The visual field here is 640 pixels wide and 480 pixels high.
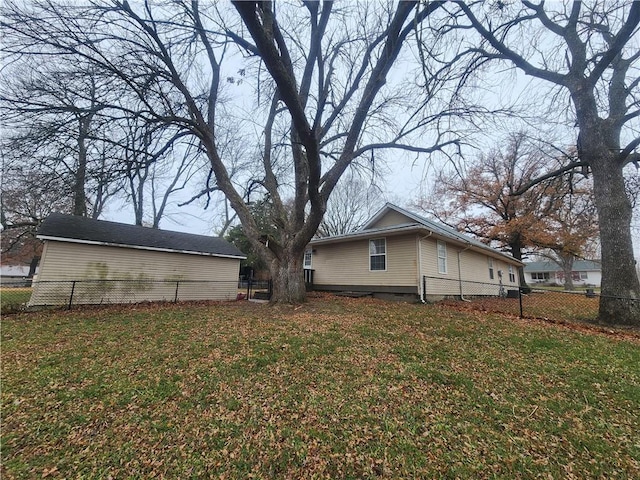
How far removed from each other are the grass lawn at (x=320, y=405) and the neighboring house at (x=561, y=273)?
4439 cm

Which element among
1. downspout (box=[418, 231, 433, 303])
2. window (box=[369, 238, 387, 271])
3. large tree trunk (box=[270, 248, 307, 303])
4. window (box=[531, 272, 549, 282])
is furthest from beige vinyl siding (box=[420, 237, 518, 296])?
window (box=[531, 272, 549, 282])

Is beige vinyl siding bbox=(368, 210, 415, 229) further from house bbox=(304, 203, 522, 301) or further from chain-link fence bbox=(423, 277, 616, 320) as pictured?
chain-link fence bbox=(423, 277, 616, 320)

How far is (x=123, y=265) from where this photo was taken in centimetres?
1148

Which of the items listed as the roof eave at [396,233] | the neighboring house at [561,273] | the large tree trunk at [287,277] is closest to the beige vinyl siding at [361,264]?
the roof eave at [396,233]

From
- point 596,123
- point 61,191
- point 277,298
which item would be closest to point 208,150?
point 61,191

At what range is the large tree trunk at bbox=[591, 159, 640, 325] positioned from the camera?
6.58 m

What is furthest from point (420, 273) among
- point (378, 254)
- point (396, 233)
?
Result: point (378, 254)

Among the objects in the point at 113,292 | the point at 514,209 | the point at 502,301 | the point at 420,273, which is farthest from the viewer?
the point at 514,209

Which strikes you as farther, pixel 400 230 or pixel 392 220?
pixel 392 220

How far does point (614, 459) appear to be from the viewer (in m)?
2.43

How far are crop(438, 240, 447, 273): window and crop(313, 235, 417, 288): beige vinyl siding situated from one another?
2.01 m

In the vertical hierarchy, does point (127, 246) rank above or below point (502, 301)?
above

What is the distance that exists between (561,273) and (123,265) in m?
55.5

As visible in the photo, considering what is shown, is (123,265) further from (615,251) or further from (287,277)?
(615,251)
